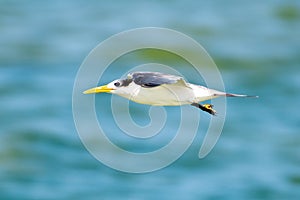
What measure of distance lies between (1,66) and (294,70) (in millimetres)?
3209

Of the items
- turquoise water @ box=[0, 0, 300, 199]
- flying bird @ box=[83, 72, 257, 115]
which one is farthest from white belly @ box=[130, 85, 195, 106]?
turquoise water @ box=[0, 0, 300, 199]

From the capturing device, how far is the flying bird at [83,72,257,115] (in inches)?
38.3

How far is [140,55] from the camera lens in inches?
337

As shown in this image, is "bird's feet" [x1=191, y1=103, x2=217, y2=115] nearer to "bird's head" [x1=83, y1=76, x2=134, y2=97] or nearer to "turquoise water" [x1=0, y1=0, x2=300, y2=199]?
"bird's head" [x1=83, y1=76, x2=134, y2=97]

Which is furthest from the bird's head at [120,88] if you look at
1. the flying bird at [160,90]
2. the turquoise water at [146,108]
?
the turquoise water at [146,108]

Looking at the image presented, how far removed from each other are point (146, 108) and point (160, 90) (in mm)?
7275

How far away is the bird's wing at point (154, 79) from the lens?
98 centimetres

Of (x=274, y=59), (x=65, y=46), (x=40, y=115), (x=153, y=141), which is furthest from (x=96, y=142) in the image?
(x=274, y=59)

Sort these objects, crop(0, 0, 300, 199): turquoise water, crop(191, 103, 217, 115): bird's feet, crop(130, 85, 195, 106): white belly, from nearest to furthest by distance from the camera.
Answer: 1. crop(130, 85, 195, 106): white belly
2. crop(191, 103, 217, 115): bird's feet
3. crop(0, 0, 300, 199): turquoise water

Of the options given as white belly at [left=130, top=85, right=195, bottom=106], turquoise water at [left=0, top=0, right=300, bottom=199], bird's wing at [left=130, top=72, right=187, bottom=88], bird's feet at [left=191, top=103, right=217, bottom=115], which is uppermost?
turquoise water at [left=0, top=0, right=300, bottom=199]

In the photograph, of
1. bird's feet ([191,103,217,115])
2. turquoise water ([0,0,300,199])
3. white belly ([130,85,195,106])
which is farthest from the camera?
turquoise water ([0,0,300,199])

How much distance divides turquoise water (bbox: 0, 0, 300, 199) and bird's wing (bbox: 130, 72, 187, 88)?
668 cm

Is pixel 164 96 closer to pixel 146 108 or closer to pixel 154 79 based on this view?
pixel 154 79

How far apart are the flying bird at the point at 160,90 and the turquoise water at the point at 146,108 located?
6.67 metres
